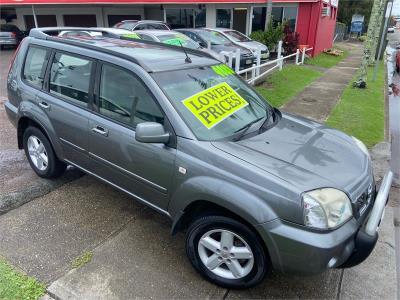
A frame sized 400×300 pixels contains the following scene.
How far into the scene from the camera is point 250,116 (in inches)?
134

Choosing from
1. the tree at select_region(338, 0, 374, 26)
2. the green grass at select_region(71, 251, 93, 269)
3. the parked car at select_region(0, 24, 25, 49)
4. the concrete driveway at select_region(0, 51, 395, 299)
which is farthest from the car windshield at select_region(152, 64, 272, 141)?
the tree at select_region(338, 0, 374, 26)

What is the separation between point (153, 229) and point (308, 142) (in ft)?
5.79

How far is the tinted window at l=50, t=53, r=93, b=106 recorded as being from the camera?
3.58 metres

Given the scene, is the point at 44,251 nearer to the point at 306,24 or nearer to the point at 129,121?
the point at 129,121

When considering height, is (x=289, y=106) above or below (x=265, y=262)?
below

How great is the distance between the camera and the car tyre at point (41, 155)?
13.8 ft

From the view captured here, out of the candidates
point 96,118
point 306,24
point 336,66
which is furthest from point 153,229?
point 306,24

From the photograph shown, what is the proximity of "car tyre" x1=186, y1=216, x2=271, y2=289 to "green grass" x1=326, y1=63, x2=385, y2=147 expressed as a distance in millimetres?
4396

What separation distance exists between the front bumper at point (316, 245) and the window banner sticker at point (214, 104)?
1.05 metres

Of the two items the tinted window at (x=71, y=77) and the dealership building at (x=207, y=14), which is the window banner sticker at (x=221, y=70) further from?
the dealership building at (x=207, y=14)

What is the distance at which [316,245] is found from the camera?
2350 millimetres

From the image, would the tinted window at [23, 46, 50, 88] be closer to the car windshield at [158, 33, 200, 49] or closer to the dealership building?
the car windshield at [158, 33, 200, 49]

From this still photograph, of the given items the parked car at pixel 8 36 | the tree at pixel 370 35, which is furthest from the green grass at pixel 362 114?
the parked car at pixel 8 36

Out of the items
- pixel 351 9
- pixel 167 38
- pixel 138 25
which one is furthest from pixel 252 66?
pixel 351 9
